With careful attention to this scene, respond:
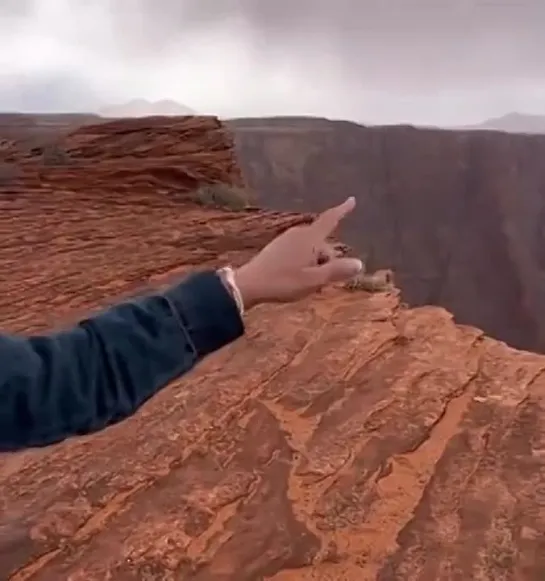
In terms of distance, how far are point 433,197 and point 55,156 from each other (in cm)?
1410

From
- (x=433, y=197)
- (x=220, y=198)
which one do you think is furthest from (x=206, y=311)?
(x=433, y=197)

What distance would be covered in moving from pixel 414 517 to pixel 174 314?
1.46m

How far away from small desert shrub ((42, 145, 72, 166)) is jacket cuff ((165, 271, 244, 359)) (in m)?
6.49

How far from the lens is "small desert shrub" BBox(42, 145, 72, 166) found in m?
7.60

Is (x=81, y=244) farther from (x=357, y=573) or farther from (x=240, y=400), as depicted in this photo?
(x=357, y=573)

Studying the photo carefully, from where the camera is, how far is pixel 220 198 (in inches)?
278

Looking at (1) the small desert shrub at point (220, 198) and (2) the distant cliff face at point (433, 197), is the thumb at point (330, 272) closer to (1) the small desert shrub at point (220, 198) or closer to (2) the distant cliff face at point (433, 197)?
(1) the small desert shrub at point (220, 198)

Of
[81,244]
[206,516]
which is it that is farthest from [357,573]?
[81,244]

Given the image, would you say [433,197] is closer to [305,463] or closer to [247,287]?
[305,463]

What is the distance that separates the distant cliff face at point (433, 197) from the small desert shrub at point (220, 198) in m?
10.1

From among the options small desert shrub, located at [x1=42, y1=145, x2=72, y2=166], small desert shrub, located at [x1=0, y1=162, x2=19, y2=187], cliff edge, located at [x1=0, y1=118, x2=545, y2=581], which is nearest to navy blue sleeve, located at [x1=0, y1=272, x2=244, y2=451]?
cliff edge, located at [x1=0, y1=118, x2=545, y2=581]

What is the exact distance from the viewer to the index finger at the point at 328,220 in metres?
1.29

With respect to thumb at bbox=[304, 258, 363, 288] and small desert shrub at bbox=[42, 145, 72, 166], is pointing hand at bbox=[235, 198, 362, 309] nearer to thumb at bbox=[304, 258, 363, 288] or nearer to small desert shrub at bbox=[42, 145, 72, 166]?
thumb at bbox=[304, 258, 363, 288]

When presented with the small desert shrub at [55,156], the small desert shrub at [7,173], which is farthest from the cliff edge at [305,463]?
the small desert shrub at [55,156]
